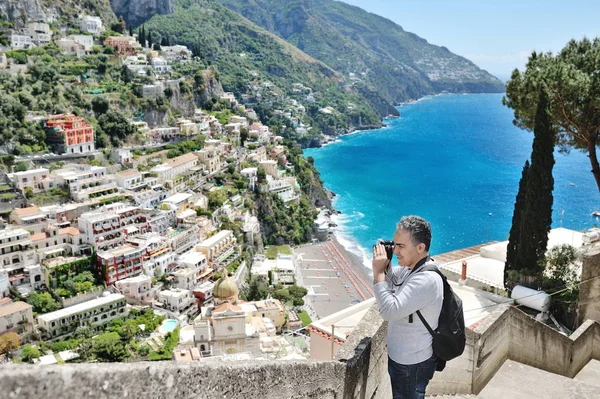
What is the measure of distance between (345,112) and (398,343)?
350 feet

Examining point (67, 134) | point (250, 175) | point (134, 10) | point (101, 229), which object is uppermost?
point (134, 10)

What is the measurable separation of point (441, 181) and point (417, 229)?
202 ft

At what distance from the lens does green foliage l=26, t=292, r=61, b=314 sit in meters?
23.8

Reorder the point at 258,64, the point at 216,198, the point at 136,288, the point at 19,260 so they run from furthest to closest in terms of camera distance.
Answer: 1. the point at 258,64
2. the point at 216,198
3. the point at 136,288
4. the point at 19,260

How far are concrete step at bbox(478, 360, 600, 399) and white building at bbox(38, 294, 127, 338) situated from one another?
21.7 m

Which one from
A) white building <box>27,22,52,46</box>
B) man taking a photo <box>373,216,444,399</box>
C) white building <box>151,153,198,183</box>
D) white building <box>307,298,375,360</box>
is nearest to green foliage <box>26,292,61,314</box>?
white building <box>151,153,198,183</box>

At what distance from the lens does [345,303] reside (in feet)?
97.3

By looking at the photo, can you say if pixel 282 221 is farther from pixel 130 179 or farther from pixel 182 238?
pixel 130 179

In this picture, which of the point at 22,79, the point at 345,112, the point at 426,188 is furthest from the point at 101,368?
the point at 345,112

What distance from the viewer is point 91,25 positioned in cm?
5491

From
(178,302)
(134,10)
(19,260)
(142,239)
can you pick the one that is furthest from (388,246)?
(134,10)

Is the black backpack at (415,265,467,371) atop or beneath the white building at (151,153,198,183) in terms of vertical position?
atop

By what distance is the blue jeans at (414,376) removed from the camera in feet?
9.20

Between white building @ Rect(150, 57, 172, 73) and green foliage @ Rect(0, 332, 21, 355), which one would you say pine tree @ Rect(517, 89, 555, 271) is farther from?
white building @ Rect(150, 57, 172, 73)
